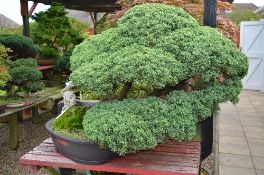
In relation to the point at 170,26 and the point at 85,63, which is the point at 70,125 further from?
the point at 170,26

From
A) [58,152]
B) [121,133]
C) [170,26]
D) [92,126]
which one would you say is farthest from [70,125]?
[170,26]

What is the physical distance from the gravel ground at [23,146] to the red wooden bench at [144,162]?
148cm

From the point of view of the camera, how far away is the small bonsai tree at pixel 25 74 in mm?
4062

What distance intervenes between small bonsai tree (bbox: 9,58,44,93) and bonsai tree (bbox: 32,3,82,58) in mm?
1444

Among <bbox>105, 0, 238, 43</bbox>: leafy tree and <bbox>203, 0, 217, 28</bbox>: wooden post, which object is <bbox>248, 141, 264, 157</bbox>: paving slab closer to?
<bbox>105, 0, 238, 43</bbox>: leafy tree

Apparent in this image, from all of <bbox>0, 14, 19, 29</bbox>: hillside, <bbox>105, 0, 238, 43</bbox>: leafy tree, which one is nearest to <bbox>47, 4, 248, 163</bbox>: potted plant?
<bbox>105, 0, 238, 43</bbox>: leafy tree

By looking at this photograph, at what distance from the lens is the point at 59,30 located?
223 inches

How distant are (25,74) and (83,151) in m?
2.54

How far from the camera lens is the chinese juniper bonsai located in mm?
1722

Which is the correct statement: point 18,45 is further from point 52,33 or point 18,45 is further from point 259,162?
point 259,162

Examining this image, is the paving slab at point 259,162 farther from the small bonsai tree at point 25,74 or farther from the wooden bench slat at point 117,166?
the small bonsai tree at point 25,74

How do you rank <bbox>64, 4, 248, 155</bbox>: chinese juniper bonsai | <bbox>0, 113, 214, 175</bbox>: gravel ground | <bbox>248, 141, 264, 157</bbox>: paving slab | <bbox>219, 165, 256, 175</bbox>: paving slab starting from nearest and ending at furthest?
1. <bbox>64, 4, 248, 155</bbox>: chinese juniper bonsai
2. <bbox>219, 165, 256, 175</bbox>: paving slab
3. <bbox>0, 113, 214, 175</bbox>: gravel ground
4. <bbox>248, 141, 264, 157</bbox>: paving slab

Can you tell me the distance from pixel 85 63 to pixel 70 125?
382 millimetres

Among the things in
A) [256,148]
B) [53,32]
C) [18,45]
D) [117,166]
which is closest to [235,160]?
[256,148]
